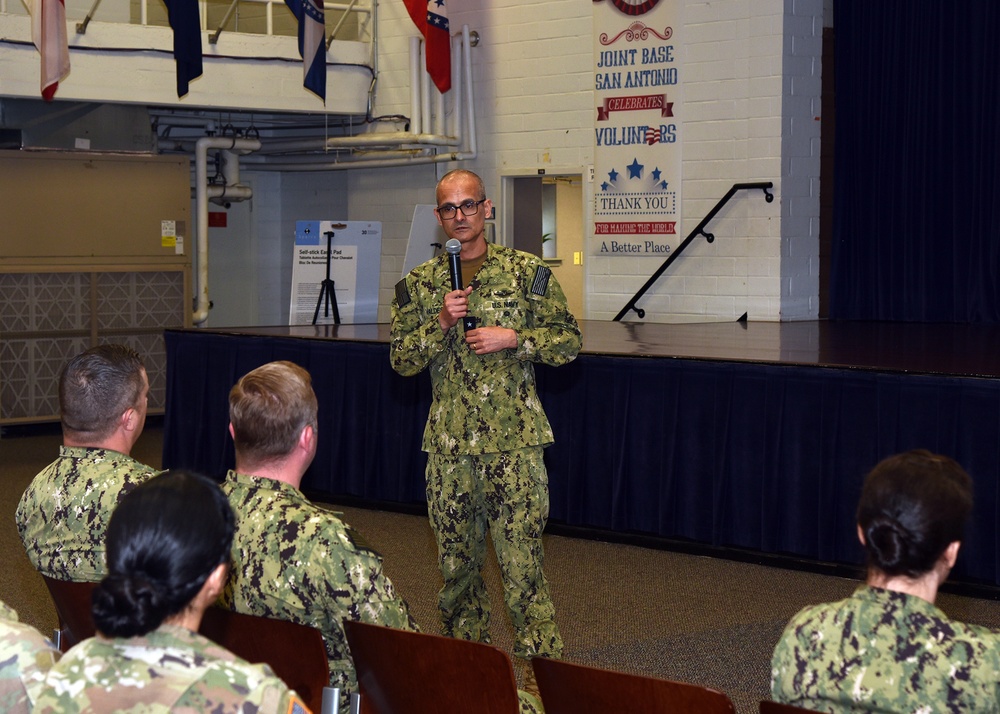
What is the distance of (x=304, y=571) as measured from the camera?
6.78 feet

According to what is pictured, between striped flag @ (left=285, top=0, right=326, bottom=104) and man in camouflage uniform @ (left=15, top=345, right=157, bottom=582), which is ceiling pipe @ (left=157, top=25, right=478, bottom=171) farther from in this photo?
man in camouflage uniform @ (left=15, top=345, right=157, bottom=582)

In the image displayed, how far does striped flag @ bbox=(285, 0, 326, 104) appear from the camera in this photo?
8469 millimetres

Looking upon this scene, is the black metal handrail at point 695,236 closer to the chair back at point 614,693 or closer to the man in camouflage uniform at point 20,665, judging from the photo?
the chair back at point 614,693

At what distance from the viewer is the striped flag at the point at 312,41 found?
27.8 ft

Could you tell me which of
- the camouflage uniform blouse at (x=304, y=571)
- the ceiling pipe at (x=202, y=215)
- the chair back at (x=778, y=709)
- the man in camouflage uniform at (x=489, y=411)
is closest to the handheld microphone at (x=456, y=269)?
the man in camouflage uniform at (x=489, y=411)

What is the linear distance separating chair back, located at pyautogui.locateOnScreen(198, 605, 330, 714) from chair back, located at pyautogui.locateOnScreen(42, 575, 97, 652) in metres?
0.31

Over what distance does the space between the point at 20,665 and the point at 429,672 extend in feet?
2.00

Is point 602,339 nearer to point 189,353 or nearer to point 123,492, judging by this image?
point 189,353

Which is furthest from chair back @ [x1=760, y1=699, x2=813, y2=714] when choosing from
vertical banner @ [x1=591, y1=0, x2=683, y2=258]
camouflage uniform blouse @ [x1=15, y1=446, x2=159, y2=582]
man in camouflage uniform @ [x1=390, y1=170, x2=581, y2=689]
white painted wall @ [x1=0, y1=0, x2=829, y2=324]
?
vertical banner @ [x1=591, y1=0, x2=683, y2=258]

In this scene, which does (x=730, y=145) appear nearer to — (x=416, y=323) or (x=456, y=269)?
(x=416, y=323)

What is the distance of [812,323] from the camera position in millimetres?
7879

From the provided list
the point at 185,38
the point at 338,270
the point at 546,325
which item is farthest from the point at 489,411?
the point at 185,38

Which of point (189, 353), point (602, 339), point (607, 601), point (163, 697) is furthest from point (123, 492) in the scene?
point (189, 353)

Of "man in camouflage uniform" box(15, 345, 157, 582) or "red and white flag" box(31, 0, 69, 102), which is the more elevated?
"red and white flag" box(31, 0, 69, 102)
